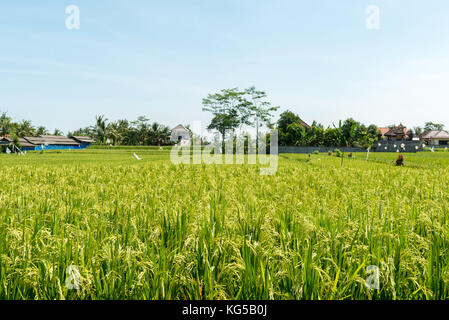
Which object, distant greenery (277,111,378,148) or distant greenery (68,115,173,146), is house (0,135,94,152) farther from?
distant greenery (277,111,378,148)

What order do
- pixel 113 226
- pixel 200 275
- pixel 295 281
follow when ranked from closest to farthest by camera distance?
pixel 295 281, pixel 200 275, pixel 113 226

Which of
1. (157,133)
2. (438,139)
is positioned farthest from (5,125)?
(438,139)

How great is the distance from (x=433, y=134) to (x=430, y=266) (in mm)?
99098

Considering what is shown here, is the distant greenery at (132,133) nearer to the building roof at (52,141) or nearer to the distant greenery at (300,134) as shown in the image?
the building roof at (52,141)

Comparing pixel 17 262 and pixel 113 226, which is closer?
pixel 17 262

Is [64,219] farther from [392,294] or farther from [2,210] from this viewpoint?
[392,294]

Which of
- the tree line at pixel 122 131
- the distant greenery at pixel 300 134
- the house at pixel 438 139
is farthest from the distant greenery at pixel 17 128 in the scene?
the house at pixel 438 139

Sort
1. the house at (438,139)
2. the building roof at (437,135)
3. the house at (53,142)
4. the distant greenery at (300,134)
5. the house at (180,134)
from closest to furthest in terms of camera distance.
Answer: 1. the distant greenery at (300,134)
2. the house at (53,142)
3. the house at (180,134)
4. the house at (438,139)
5. the building roof at (437,135)

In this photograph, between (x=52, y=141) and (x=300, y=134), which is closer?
(x=300, y=134)

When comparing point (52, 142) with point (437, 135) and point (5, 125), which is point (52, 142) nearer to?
point (5, 125)

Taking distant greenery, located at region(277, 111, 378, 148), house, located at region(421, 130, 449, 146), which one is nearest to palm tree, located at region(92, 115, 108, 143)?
distant greenery, located at region(277, 111, 378, 148)
